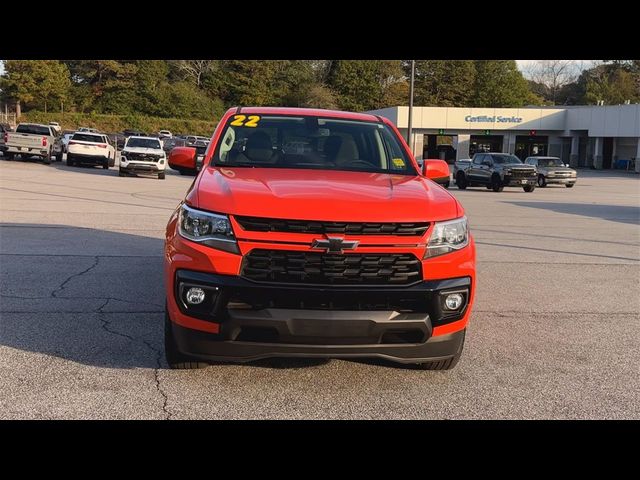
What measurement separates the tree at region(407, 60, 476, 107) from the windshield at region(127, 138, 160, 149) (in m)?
70.5

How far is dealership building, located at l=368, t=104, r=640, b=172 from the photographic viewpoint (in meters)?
60.3

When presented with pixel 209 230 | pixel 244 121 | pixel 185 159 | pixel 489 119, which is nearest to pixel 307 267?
pixel 209 230

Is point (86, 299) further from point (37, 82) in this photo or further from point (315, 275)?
point (37, 82)

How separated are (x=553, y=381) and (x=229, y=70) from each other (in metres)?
92.9

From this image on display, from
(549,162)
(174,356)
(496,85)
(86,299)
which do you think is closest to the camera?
(174,356)

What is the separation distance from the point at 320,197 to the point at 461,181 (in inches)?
1073

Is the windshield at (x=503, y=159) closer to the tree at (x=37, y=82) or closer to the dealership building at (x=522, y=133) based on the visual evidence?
the dealership building at (x=522, y=133)

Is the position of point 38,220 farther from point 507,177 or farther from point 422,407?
point 507,177

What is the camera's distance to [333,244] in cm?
390

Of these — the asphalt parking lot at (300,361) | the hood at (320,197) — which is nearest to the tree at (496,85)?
the asphalt parking lot at (300,361)

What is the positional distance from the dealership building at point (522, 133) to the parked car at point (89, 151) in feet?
118
